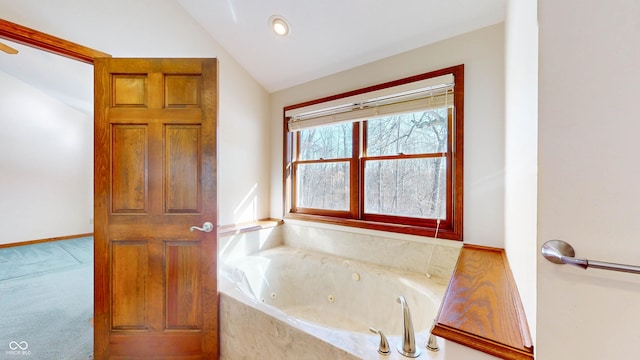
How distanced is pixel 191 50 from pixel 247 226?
5.48ft

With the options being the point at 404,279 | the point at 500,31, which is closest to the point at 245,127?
the point at 404,279

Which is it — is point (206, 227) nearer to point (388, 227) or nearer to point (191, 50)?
point (388, 227)

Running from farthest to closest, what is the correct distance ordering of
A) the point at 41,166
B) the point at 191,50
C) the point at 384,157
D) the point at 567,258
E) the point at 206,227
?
1. the point at 41,166
2. the point at 191,50
3. the point at 384,157
4. the point at 206,227
5. the point at 567,258

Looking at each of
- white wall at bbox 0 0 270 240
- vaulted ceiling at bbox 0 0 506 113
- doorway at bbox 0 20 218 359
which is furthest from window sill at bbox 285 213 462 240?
vaulted ceiling at bbox 0 0 506 113

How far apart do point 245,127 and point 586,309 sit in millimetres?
2528

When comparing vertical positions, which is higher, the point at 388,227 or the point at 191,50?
the point at 191,50

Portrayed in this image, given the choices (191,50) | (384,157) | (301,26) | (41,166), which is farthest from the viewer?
(41,166)

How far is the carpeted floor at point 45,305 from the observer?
1.63m

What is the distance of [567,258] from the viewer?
551 mm

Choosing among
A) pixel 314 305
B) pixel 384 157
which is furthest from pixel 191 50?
pixel 314 305

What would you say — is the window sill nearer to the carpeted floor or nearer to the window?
the window

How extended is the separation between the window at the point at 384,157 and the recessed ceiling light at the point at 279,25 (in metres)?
0.63

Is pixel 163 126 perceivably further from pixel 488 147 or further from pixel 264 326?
pixel 488 147

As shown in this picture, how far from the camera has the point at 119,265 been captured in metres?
1.55
